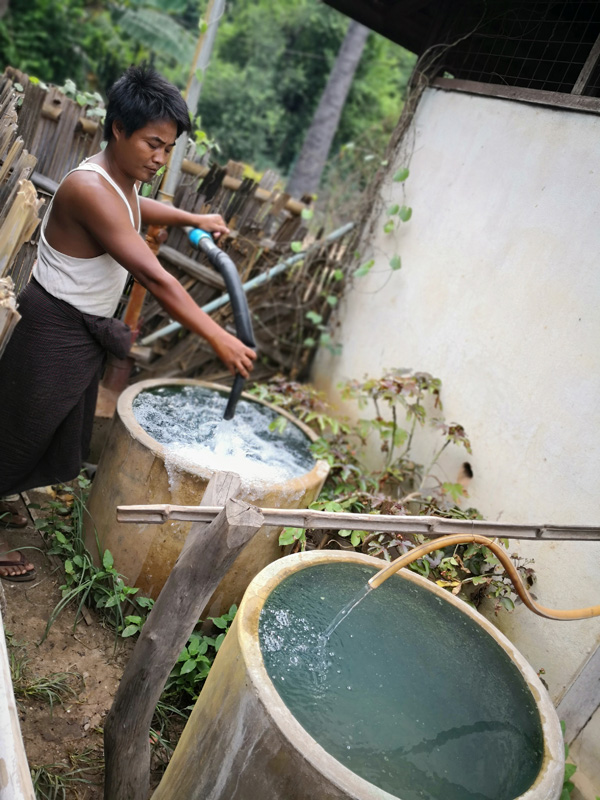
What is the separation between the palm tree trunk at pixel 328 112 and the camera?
12.6 meters

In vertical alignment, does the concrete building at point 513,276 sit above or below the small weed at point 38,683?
above

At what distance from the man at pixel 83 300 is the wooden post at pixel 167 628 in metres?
0.88

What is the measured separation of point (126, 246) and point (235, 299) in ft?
2.32

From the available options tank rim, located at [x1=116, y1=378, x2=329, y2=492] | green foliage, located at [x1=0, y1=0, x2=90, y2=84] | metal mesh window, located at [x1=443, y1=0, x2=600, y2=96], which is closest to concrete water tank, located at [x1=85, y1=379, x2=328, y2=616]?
tank rim, located at [x1=116, y1=378, x2=329, y2=492]

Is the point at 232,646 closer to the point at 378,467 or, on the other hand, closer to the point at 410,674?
the point at 410,674

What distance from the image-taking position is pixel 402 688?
6.46ft

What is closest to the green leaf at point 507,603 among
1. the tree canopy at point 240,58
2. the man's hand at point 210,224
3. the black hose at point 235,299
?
the black hose at point 235,299

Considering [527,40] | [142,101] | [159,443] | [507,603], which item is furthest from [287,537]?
[527,40]

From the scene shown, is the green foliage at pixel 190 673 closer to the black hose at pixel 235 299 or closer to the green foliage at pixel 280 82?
the black hose at pixel 235 299

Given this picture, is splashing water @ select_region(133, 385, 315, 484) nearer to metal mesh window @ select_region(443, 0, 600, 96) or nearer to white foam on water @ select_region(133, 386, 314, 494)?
white foam on water @ select_region(133, 386, 314, 494)

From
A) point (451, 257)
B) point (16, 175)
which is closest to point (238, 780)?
point (16, 175)

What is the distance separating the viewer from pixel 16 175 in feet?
6.81

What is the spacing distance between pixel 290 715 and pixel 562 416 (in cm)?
203

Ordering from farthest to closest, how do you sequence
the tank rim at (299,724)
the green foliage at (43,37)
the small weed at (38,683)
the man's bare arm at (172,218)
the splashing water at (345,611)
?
the green foliage at (43,37) → the man's bare arm at (172,218) → the small weed at (38,683) → the splashing water at (345,611) → the tank rim at (299,724)
